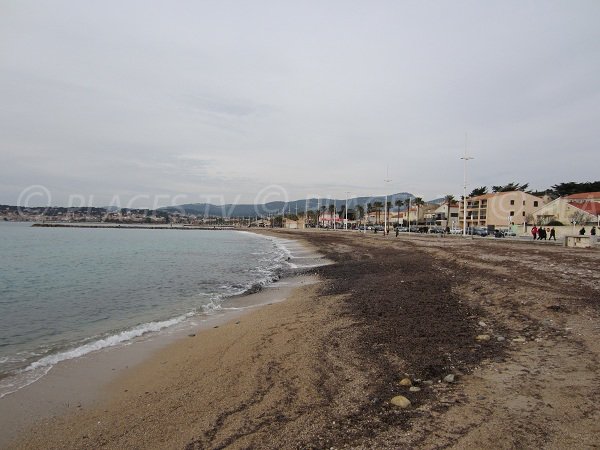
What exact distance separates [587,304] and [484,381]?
220 inches

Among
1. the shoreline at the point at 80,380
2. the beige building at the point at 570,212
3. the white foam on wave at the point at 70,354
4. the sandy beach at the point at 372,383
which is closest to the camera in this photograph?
the sandy beach at the point at 372,383

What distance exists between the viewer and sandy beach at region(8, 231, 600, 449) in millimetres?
4145

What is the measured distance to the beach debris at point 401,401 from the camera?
466cm

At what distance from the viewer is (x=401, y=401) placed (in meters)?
4.75

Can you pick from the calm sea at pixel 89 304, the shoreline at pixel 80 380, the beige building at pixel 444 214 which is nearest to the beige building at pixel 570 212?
the beige building at pixel 444 214

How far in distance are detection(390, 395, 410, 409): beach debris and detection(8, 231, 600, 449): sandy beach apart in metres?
0.06

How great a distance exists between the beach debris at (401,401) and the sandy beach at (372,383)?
56mm

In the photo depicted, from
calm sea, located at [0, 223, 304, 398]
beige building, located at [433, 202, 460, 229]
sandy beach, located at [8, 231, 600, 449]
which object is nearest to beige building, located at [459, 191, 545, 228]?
beige building, located at [433, 202, 460, 229]

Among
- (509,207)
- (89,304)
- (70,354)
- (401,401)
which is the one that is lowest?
(89,304)

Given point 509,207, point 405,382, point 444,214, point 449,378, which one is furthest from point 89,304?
point 444,214

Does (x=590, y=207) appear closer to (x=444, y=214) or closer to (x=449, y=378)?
(x=444, y=214)

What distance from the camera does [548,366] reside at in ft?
18.3

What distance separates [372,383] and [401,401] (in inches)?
32.3

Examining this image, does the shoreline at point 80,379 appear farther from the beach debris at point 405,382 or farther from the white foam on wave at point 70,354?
the beach debris at point 405,382
